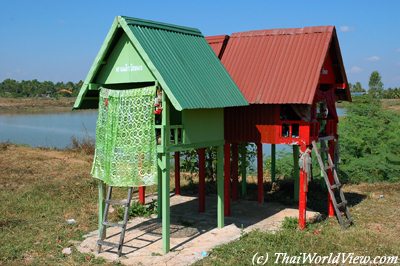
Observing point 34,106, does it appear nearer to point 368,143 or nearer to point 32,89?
point 32,89

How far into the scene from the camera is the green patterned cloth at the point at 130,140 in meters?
9.27

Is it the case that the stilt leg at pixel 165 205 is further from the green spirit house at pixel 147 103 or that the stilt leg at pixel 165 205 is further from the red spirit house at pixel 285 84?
the red spirit house at pixel 285 84

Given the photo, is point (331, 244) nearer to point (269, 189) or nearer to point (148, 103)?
point (148, 103)

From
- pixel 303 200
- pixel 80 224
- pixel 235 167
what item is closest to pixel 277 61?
pixel 303 200

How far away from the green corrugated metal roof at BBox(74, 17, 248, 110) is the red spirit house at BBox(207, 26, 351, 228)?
931 millimetres

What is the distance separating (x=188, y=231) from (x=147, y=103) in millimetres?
3376

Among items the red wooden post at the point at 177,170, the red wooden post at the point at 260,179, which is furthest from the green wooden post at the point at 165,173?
the red wooden post at the point at 260,179

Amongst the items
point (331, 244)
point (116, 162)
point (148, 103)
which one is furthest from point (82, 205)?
point (331, 244)

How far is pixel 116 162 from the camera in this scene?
31.0 feet

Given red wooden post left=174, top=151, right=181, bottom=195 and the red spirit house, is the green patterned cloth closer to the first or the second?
the red spirit house

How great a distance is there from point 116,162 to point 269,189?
7.95m

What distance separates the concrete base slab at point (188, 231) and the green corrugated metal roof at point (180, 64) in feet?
9.57

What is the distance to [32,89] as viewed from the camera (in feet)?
335

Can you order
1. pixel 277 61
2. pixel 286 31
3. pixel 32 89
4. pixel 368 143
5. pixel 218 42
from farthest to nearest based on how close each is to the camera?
pixel 32 89 < pixel 368 143 < pixel 218 42 < pixel 286 31 < pixel 277 61
